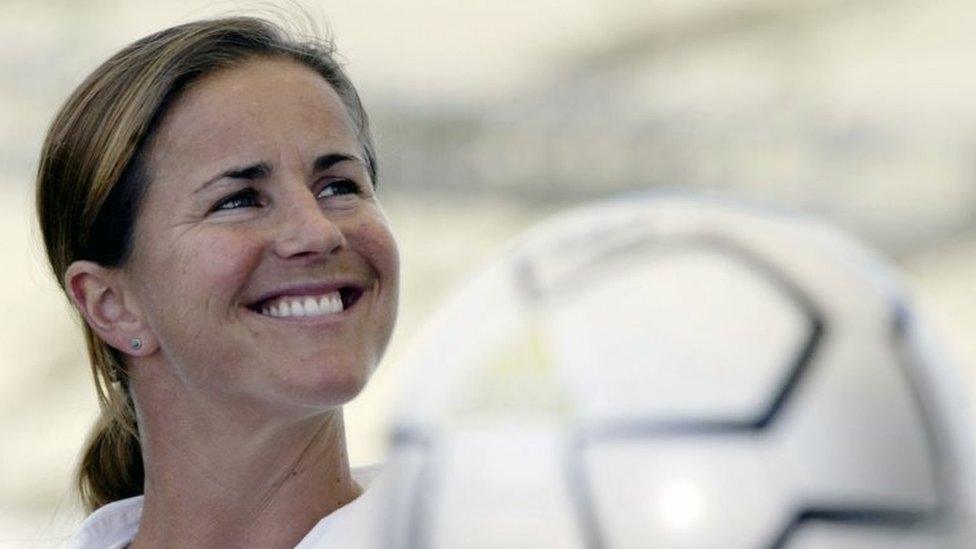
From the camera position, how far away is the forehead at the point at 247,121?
3.08 feet

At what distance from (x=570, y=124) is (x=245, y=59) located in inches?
185

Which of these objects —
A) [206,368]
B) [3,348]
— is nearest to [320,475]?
[206,368]

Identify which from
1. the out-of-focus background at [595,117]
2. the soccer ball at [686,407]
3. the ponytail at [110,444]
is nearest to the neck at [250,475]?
the ponytail at [110,444]

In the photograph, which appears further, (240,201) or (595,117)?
(595,117)

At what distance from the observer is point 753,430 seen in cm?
54

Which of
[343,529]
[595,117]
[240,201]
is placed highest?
[595,117]

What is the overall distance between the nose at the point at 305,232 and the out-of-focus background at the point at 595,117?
12.3ft

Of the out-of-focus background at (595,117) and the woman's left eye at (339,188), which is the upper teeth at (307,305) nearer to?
the woman's left eye at (339,188)

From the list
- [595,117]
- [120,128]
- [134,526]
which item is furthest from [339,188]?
[595,117]

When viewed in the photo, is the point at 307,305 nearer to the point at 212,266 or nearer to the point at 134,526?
the point at 212,266

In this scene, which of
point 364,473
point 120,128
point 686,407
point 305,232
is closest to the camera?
point 686,407

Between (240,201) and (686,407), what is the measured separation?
18.5 inches

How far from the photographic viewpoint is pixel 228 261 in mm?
907

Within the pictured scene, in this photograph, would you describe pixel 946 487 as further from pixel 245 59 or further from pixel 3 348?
pixel 3 348
